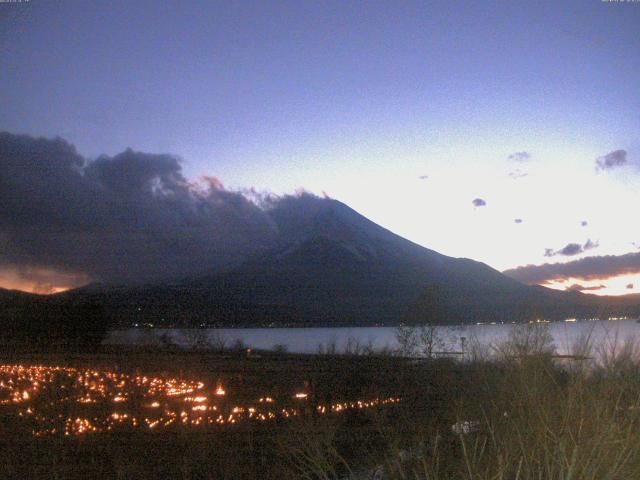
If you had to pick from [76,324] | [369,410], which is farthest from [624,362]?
[76,324]

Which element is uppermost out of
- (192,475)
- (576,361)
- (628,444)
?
(576,361)

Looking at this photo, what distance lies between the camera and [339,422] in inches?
587

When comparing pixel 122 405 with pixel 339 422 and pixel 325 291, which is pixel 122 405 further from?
pixel 325 291

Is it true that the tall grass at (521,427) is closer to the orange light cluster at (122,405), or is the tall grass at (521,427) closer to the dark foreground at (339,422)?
the dark foreground at (339,422)

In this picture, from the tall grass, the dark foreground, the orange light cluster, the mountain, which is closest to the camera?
the tall grass

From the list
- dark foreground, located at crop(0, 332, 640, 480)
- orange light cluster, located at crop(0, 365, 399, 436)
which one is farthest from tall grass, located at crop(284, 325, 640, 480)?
orange light cluster, located at crop(0, 365, 399, 436)

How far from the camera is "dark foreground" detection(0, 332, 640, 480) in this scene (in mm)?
7543

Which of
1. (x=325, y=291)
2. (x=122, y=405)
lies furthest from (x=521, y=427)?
(x=325, y=291)

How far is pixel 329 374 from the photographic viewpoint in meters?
21.1

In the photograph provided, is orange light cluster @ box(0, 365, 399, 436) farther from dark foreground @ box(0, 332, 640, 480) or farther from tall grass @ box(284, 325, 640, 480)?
tall grass @ box(284, 325, 640, 480)

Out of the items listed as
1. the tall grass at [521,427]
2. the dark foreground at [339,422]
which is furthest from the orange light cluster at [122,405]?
the tall grass at [521,427]

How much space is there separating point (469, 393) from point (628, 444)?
6.64 meters

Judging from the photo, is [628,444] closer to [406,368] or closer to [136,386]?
[136,386]

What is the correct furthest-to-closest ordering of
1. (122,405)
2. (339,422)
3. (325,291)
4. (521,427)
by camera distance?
(325,291) → (122,405) → (339,422) → (521,427)
